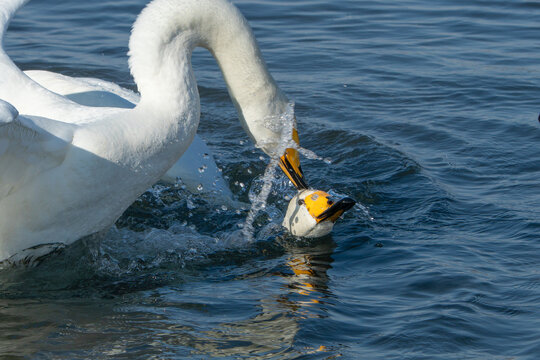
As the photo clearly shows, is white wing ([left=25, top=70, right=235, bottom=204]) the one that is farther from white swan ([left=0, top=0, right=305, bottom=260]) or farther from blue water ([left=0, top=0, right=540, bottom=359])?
white swan ([left=0, top=0, right=305, bottom=260])

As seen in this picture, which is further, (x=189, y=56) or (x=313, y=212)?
(x=313, y=212)

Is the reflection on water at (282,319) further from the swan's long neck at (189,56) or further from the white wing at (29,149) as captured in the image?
the white wing at (29,149)

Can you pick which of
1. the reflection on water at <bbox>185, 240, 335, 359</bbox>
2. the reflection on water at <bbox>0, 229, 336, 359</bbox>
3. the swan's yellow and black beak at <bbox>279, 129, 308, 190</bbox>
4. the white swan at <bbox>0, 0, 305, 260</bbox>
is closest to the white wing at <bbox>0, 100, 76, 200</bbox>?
the white swan at <bbox>0, 0, 305, 260</bbox>

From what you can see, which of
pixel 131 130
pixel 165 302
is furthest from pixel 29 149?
pixel 165 302

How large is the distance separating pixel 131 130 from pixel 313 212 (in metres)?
1.58

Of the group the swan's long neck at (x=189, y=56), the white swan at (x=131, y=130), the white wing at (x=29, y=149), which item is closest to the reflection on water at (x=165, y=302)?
the white swan at (x=131, y=130)

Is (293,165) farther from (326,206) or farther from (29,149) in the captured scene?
(29,149)

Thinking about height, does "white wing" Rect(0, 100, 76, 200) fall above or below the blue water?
above

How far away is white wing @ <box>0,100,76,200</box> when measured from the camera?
15.9ft

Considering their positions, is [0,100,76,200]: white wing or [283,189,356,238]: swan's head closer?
[0,100,76,200]: white wing

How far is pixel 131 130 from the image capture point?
17.7 feet

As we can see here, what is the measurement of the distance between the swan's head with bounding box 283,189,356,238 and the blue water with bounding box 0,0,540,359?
9cm

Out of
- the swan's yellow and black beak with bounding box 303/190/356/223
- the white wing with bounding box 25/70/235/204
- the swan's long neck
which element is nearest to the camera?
the swan's long neck

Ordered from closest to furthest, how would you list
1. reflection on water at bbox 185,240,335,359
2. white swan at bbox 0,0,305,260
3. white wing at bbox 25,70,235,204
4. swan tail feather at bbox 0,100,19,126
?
1. swan tail feather at bbox 0,100,19,126
2. reflection on water at bbox 185,240,335,359
3. white swan at bbox 0,0,305,260
4. white wing at bbox 25,70,235,204
